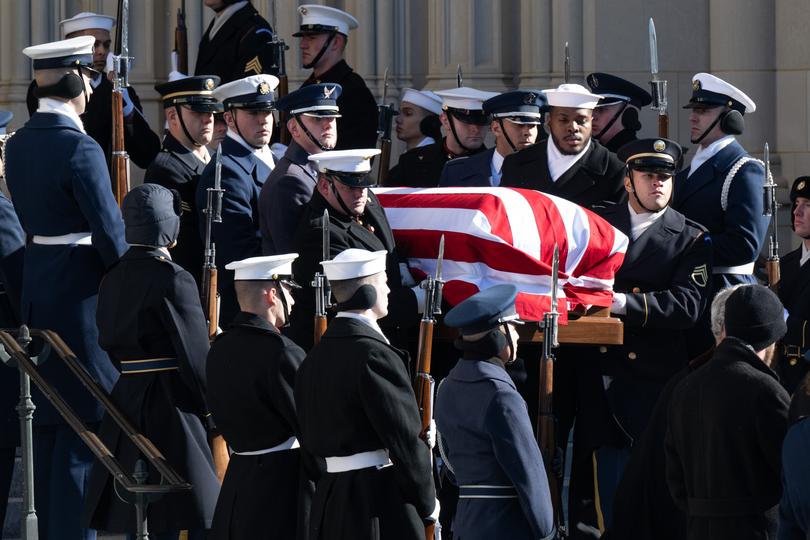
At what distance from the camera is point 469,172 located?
863 cm

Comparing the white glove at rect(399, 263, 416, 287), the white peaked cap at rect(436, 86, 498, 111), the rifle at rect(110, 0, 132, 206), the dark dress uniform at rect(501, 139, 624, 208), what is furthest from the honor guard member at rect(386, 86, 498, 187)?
the white glove at rect(399, 263, 416, 287)

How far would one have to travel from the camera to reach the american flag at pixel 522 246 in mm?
7453

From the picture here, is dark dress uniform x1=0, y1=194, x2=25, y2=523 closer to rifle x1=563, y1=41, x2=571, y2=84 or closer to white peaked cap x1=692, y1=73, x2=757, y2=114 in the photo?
white peaked cap x1=692, y1=73, x2=757, y2=114

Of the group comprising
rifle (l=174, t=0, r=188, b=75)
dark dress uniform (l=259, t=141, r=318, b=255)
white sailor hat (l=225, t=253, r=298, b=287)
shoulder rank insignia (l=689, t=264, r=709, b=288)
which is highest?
rifle (l=174, t=0, r=188, b=75)

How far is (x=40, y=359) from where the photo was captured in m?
7.36

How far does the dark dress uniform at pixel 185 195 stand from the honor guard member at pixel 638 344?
1.69 metres

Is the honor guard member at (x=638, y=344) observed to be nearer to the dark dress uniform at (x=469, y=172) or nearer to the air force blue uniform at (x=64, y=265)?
the dark dress uniform at (x=469, y=172)

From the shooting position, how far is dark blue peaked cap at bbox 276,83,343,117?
8.12m

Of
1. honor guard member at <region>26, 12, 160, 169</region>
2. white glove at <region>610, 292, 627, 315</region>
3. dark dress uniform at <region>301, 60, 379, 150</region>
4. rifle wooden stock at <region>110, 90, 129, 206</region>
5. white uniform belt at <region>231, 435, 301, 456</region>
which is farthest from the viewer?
dark dress uniform at <region>301, 60, 379, 150</region>

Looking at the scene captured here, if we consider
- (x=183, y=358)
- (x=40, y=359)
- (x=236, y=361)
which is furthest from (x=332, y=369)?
(x=40, y=359)

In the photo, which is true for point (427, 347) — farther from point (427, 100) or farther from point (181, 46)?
point (181, 46)

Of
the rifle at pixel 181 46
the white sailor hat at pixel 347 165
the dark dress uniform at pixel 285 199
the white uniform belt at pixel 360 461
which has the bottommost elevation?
the white uniform belt at pixel 360 461

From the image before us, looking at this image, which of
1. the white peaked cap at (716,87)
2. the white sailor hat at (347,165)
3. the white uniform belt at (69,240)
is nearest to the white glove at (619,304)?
the white sailor hat at (347,165)

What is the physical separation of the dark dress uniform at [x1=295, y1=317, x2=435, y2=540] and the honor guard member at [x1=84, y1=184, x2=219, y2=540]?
801 millimetres
